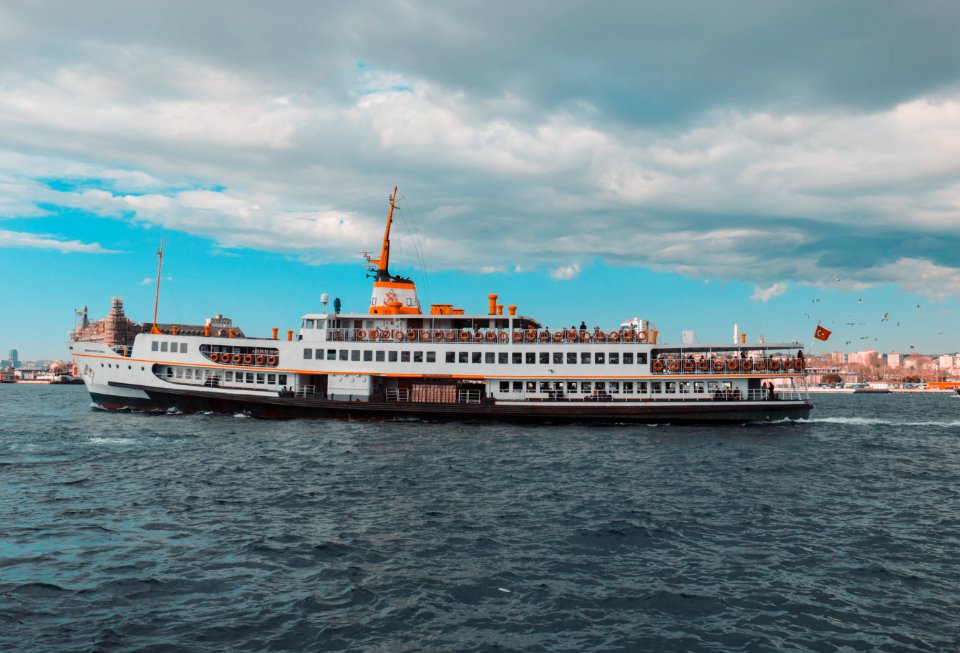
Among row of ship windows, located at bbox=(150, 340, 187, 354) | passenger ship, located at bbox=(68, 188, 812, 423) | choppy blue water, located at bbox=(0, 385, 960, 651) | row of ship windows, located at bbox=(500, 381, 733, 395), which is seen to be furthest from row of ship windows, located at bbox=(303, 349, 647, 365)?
choppy blue water, located at bbox=(0, 385, 960, 651)

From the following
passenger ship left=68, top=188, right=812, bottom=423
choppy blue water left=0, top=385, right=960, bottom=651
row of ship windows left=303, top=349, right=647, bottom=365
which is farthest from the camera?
row of ship windows left=303, top=349, right=647, bottom=365

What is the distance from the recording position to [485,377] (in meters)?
42.8

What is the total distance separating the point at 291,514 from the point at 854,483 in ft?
67.6

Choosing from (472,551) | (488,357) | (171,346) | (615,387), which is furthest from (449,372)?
(472,551)

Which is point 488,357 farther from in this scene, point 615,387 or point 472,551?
point 472,551

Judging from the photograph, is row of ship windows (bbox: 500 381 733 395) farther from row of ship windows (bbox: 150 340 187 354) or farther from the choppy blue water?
row of ship windows (bbox: 150 340 187 354)

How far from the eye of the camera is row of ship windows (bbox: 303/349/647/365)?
139 feet

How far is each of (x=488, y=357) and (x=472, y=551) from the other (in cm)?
2890

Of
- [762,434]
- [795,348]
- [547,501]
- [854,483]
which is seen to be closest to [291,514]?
[547,501]

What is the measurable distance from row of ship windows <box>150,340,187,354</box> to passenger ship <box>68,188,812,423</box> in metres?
0.07

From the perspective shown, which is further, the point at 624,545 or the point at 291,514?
the point at 291,514

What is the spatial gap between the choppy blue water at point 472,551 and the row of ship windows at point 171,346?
17.3 meters

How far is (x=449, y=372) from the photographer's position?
141 feet

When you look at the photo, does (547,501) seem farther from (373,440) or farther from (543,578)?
(373,440)
